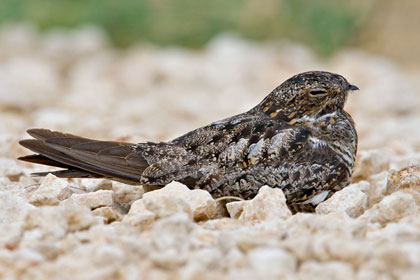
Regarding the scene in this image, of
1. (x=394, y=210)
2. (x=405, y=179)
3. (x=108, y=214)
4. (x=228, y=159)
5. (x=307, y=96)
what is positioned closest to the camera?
(x=394, y=210)

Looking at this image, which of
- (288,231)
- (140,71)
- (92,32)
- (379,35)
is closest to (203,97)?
(140,71)

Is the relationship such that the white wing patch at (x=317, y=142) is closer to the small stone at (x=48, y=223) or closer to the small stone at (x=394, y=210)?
the small stone at (x=394, y=210)

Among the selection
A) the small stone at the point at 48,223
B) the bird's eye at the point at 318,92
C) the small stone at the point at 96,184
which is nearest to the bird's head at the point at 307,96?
the bird's eye at the point at 318,92

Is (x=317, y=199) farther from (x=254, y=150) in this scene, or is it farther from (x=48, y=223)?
(x=48, y=223)

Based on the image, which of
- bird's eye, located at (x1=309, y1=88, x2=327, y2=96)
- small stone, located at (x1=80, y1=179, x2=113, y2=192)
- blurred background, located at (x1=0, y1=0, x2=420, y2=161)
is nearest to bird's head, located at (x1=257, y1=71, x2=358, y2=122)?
bird's eye, located at (x1=309, y1=88, x2=327, y2=96)

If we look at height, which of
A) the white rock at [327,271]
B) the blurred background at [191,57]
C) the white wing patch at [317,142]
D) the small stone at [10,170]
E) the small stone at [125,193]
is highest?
the blurred background at [191,57]

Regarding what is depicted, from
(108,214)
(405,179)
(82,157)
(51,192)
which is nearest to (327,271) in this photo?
(108,214)

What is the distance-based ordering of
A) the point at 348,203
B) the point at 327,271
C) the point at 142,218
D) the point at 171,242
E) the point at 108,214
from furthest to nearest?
the point at 348,203
the point at 108,214
the point at 142,218
the point at 171,242
the point at 327,271

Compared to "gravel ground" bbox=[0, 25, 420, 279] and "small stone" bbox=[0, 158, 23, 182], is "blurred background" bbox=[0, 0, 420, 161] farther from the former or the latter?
"small stone" bbox=[0, 158, 23, 182]
